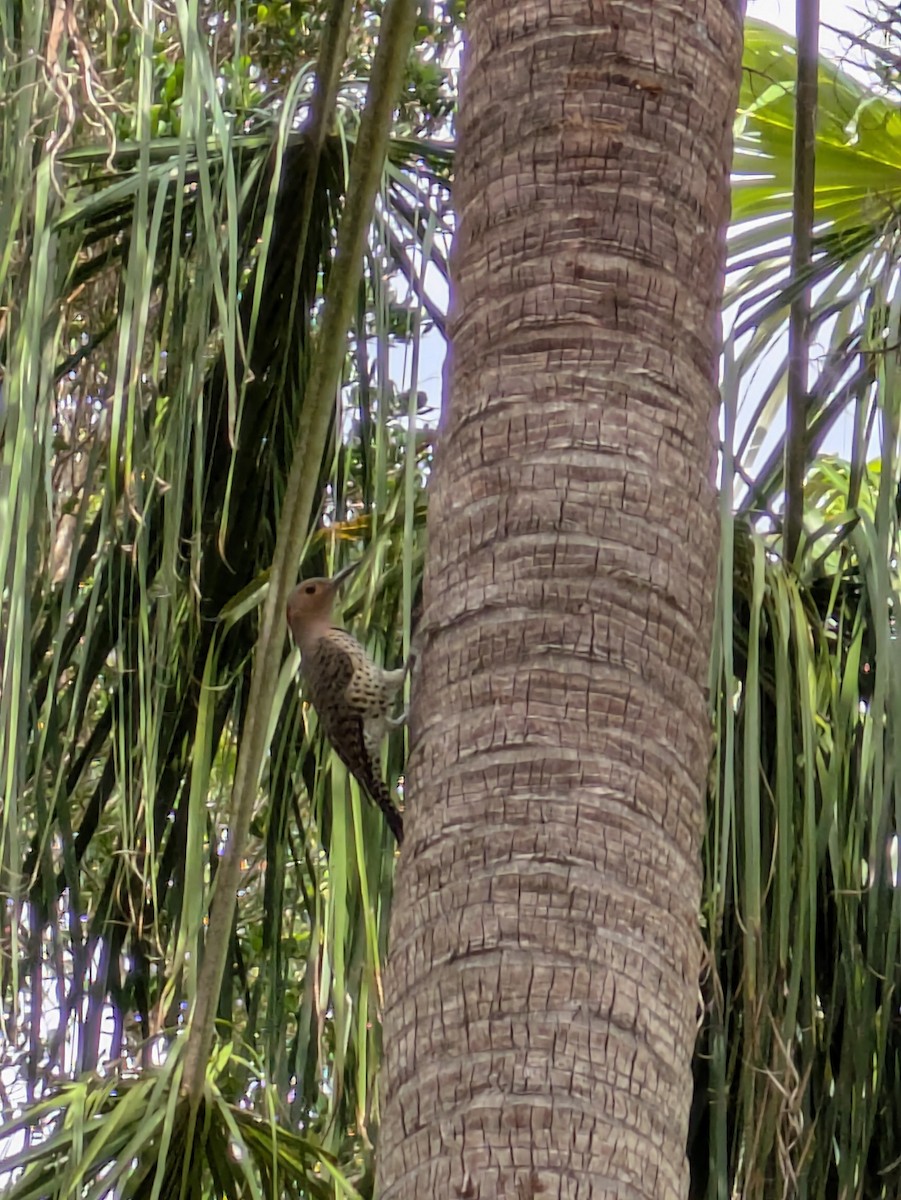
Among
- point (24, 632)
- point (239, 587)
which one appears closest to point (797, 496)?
point (239, 587)

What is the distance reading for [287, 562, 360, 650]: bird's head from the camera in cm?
340

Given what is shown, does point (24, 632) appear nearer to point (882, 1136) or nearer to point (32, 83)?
point (32, 83)

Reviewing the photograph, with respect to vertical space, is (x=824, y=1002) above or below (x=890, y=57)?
below

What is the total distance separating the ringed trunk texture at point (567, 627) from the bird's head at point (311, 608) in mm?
1598

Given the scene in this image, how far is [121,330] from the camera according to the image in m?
2.39

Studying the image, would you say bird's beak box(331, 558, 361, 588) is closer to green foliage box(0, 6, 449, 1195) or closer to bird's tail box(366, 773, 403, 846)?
green foliage box(0, 6, 449, 1195)

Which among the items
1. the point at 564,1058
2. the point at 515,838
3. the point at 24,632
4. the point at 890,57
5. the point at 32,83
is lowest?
the point at 564,1058

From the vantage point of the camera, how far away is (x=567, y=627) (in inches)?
62.1

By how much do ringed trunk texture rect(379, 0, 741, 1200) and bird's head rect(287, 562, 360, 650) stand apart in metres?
1.60

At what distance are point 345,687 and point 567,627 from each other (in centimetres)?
178

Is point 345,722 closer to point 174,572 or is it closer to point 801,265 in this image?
point 174,572

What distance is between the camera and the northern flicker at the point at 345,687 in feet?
8.74

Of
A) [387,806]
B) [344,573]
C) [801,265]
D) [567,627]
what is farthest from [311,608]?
[567,627]

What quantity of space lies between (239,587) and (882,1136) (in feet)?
4.31
